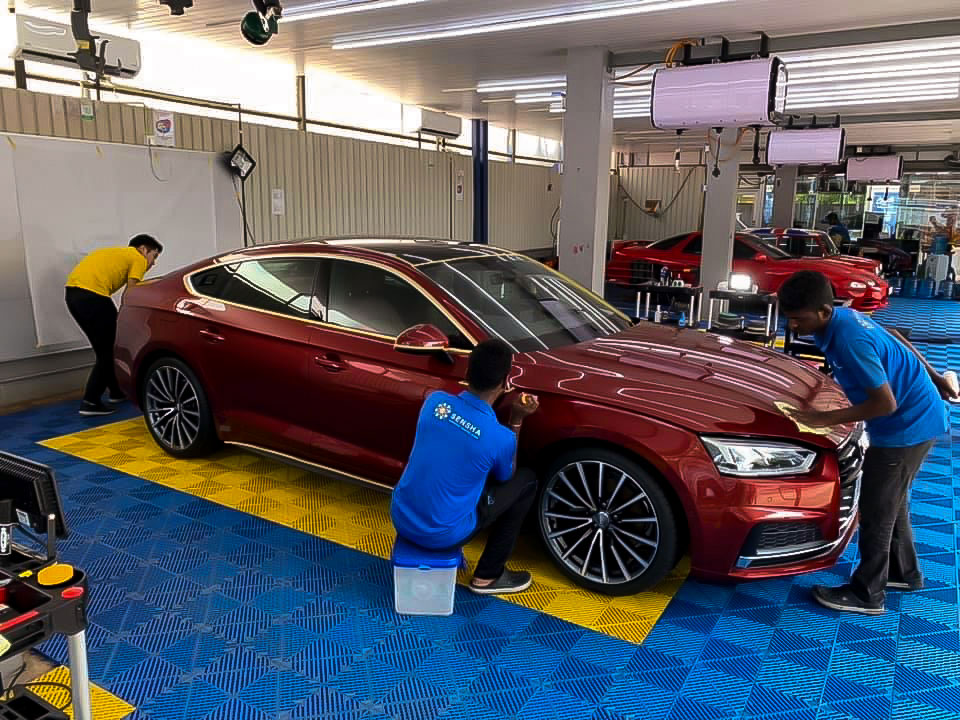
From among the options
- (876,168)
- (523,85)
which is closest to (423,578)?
(523,85)

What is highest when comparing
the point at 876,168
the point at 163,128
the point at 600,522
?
the point at 876,168

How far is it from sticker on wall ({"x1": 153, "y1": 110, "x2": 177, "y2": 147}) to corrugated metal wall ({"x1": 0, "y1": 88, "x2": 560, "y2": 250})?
2.5 inches

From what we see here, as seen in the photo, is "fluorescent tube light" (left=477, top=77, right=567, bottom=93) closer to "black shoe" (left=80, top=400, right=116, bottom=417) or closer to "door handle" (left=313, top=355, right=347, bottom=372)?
"black shoe" (left=80, top=400, right=116, bottom=417)

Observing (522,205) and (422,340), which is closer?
(422,340)

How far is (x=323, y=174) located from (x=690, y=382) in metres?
7.01

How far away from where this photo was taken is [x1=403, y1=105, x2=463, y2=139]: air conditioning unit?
11.4 meters

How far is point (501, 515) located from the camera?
10.0 ft

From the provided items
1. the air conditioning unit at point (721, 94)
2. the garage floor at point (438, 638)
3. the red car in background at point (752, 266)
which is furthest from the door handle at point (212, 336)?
A: the red car in background at point (752, 266)

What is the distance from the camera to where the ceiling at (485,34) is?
609cm

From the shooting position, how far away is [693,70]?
18.4 ft

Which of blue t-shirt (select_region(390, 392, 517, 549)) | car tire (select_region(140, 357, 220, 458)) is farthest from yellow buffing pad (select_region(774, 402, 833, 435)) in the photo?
car tire (select_region(140, 357, 220, 458))

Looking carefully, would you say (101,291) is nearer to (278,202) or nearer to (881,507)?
(278,202)

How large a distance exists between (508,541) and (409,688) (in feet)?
2.53

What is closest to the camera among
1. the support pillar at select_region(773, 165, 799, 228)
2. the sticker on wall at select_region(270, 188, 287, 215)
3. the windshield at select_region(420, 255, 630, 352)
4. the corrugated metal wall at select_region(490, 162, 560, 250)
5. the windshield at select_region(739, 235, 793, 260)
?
the windshield at select_region(420, 255, 630, 352)
